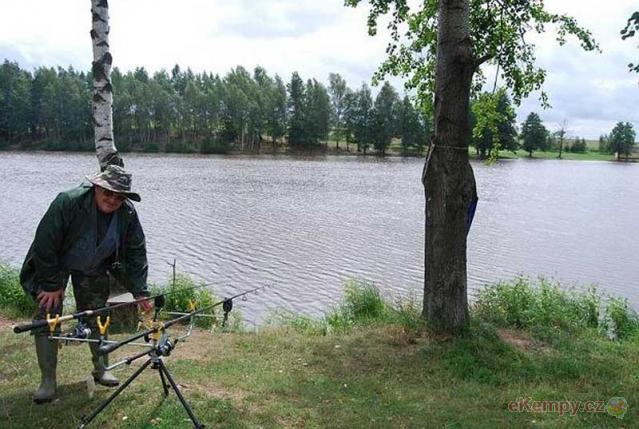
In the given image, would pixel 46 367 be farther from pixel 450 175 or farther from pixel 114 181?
pixel 450 175

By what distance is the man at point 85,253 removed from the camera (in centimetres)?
455

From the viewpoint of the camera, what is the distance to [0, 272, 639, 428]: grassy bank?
4.62 metres

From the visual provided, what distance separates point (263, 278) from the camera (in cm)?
1447

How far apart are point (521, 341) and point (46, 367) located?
540cm

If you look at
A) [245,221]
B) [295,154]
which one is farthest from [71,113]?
[245,221]

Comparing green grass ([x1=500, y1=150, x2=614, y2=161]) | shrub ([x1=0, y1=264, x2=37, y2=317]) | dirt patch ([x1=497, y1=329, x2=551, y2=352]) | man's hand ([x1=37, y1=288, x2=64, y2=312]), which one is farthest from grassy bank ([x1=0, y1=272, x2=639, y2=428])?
green grass ([x1=500, y1=150, x2=614, y2=161])

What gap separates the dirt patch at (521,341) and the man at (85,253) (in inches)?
174

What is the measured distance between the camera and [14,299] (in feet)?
30.9

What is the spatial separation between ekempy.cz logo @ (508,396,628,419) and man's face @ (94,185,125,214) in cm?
395

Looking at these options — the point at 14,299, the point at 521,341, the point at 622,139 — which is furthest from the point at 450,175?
the point at 622,139

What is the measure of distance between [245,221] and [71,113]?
246ft

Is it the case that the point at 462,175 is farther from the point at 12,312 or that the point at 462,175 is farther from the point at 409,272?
the point at 409,272

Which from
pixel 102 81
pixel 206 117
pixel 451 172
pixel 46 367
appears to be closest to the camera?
pixel 46 367

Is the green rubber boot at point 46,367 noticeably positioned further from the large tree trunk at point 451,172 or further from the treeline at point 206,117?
the treeline at point 206,117
